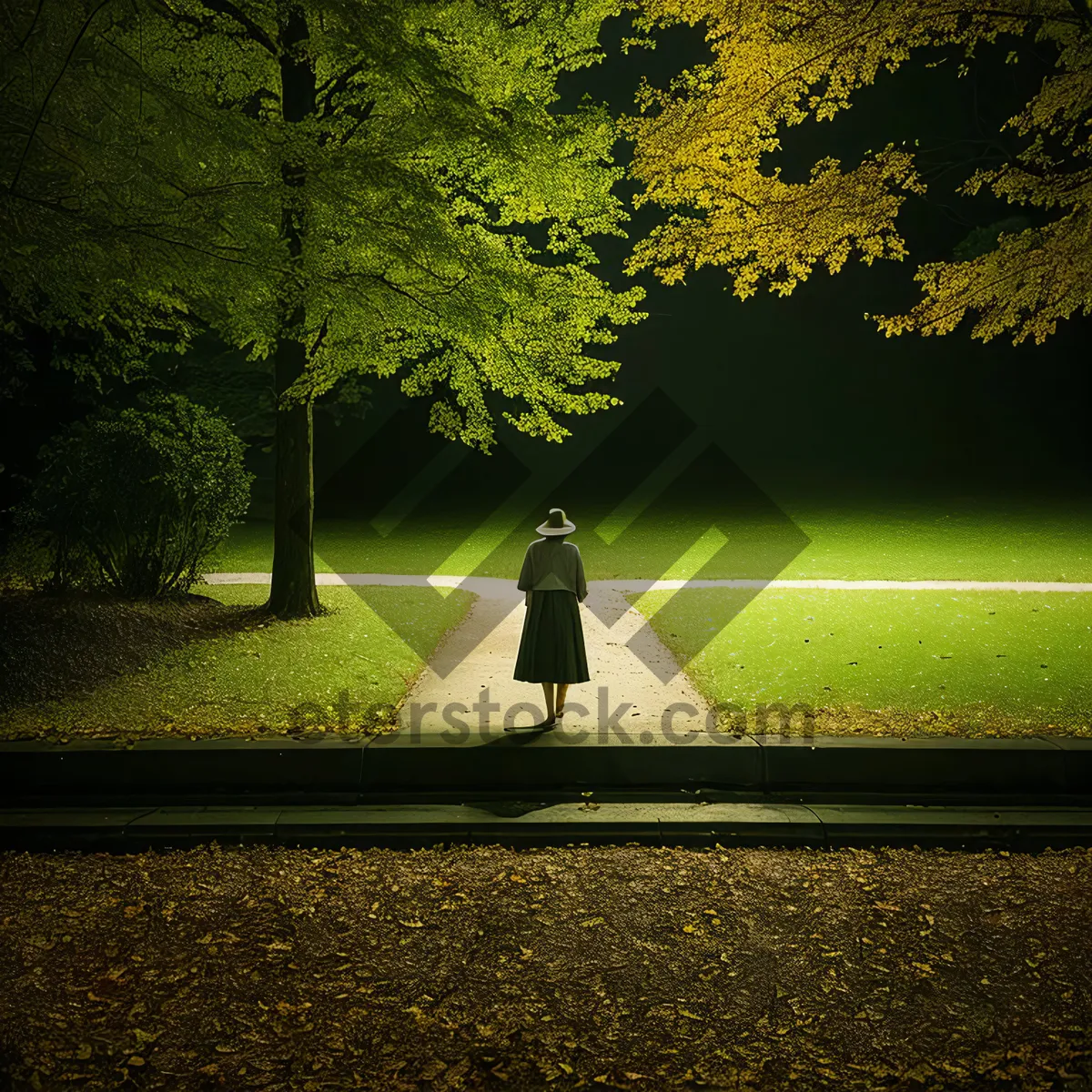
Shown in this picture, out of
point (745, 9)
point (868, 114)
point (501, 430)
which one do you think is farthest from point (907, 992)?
point (868, 114)

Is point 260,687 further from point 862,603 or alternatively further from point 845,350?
point 845,350

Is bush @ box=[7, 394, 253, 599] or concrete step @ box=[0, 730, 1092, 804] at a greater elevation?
bush @ box=[7, 394, 253, 599]

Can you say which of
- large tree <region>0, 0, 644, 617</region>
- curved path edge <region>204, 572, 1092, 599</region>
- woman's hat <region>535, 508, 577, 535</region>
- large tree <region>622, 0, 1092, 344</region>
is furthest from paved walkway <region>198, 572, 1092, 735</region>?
large tree <region>622, 0, 1092, 344</region>

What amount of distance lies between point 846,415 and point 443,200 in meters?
27.5

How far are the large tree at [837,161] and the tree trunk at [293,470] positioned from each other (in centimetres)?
418

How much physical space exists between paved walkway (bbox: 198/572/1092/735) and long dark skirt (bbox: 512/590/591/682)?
0.39 m

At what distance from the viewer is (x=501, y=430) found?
34094 millimetres

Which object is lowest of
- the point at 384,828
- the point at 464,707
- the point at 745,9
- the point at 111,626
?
the point at 384,828

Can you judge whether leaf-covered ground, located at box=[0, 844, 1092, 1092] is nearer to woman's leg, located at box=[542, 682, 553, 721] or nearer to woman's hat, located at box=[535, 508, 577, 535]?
woman's leg, located at box=[542, 682, 553, 721]

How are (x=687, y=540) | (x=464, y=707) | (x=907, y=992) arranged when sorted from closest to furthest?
1. (x=907, y=992)
2. (x=464, y=707)
3. (x=687, y=540)

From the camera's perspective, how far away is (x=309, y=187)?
8602mm

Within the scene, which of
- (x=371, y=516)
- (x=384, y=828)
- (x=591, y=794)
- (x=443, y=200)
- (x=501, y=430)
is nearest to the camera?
(x=384, y=828)

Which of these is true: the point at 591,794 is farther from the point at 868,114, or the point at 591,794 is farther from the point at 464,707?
the point at 868,114

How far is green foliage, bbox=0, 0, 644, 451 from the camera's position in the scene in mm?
7555
